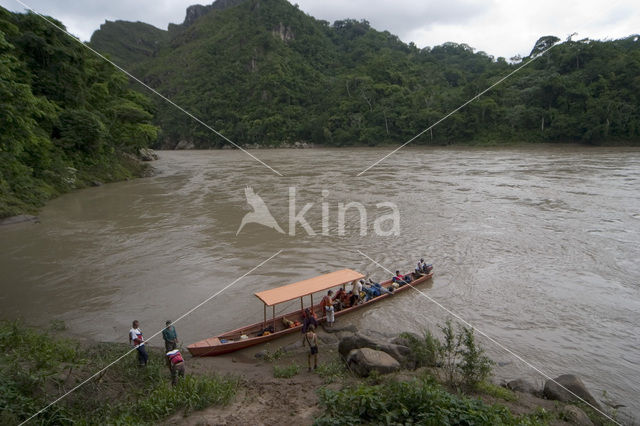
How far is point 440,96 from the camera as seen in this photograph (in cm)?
6588

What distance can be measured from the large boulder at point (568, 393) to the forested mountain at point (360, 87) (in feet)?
154

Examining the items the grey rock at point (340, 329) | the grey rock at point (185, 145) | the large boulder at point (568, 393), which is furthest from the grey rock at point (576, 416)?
the grey rock at point (185, 145)

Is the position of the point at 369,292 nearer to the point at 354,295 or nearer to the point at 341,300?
the point at 354,295

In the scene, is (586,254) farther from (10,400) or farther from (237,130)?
(237,130)

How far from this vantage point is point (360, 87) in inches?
2911

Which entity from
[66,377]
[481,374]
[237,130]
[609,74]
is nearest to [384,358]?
[481,374]

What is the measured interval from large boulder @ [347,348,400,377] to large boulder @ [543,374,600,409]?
243 centimetres

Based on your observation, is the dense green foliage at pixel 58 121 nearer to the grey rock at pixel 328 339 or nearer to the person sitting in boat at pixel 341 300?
the person sitting in boat at pixel 341 300

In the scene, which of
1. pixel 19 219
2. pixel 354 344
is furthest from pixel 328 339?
pixel 19 219

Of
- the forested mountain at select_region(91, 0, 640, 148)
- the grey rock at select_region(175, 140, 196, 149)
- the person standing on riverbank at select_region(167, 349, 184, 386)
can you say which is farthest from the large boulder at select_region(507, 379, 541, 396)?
the grey rock at select_region(175, 140, 196, 149)

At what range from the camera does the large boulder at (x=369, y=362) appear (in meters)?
6.52

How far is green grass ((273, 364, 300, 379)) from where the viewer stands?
6965 millimetres

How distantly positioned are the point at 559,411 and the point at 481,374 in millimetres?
1098

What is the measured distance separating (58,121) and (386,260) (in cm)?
2072
